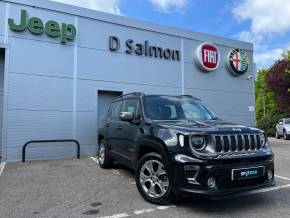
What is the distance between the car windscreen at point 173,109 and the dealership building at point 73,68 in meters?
5.66

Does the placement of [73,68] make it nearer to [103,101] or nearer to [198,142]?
[103,101]

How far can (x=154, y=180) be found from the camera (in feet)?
18.0

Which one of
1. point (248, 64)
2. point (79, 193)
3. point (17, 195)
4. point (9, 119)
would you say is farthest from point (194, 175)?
point (248, 64)

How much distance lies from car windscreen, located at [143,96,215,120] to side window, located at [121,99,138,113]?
1.03 feet

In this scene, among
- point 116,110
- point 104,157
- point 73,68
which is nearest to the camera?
point 116,110

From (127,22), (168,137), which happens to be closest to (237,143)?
(168,137)

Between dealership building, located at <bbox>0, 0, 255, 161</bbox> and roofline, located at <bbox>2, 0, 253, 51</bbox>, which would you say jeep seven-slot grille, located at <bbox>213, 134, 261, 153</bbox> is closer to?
dealership building, located at <bbox>0, 0, 255, 161</bbox>

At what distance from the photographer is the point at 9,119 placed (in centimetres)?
1072

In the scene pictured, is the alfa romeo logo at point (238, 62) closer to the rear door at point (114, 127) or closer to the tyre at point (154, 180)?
the rear door at point (114, 127)

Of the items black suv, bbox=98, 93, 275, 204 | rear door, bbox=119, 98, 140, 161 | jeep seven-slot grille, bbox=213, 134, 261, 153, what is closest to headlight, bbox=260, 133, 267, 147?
→ black suv, bbox=98, 93, 275, 204

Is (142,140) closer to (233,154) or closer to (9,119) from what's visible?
(233,154)

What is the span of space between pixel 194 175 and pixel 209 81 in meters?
11.2

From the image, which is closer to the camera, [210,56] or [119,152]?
[119,152]

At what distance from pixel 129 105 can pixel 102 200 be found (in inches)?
94.0
